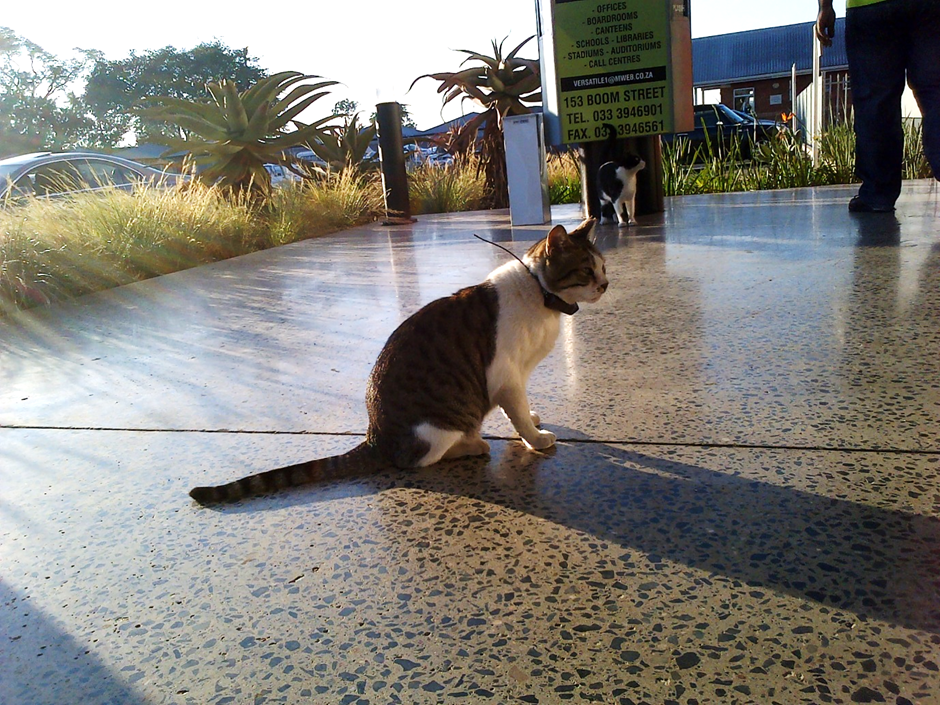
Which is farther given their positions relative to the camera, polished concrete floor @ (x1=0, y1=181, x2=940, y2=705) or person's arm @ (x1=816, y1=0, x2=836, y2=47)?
person's arm @ (x1=816, y1=0, x2=836, y2=47)

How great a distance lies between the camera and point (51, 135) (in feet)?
157

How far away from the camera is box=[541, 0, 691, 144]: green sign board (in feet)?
23.6

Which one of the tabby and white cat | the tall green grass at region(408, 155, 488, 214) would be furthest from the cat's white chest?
the tall green grass at region(408, 155, 488, 214)

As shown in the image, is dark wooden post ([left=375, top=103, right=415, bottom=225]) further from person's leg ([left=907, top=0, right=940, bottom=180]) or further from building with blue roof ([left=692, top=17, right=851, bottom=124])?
building with blue roof ([left=692, top=17, right=851, bottom=124])

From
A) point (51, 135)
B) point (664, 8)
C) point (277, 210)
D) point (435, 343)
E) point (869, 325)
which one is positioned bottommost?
point (869, 325)

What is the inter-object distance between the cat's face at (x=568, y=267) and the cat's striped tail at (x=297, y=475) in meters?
0.78

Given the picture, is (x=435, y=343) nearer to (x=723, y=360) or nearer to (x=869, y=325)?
(x=723, y=360)

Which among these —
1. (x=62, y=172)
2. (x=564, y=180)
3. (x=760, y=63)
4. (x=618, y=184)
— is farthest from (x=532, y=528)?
(x=760, y=63)

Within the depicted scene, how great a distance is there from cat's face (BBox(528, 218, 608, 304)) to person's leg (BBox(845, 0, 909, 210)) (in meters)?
4.29

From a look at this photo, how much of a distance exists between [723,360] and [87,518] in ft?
Result: 7.53

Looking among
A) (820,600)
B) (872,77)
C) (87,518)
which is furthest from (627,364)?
(872,77)

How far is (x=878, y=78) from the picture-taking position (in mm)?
5387

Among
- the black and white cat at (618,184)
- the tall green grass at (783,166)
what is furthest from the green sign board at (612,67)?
the tall green grass at (783,166)

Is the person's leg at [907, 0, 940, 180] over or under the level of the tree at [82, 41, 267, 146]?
under
